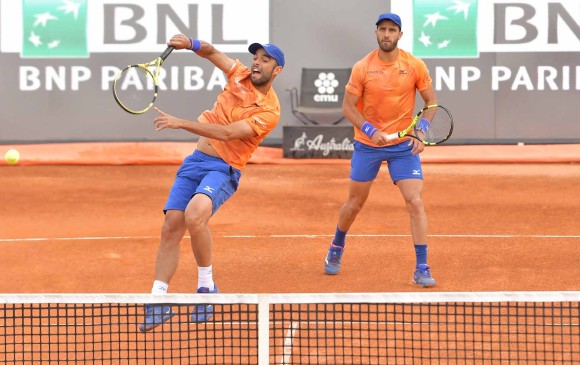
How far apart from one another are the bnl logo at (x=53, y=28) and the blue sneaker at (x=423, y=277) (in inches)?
454

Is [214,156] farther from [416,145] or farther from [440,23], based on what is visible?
[440,23]

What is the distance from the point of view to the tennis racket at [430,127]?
8.41 meters

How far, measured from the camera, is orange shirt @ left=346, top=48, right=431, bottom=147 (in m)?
8.59

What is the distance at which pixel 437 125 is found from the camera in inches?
Answer: 344

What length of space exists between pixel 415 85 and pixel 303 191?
603 cm

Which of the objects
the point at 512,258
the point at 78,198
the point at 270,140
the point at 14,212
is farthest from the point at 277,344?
the point at 270,140

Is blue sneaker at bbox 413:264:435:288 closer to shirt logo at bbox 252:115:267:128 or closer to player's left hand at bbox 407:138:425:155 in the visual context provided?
player's left hand at bbox 407:138:425:155

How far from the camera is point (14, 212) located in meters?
12.9

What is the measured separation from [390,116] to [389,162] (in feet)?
1.26

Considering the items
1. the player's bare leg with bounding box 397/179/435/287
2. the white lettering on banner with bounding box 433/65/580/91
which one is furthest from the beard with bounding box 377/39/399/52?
the white lettering on banner with bounding box 433/65/580/91

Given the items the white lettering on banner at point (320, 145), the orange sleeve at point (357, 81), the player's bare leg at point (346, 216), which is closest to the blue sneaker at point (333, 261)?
the player's bare leg at point (346, 216)

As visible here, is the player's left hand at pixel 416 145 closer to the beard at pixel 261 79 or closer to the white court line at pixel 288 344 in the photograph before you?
the beard at pixel 261 79

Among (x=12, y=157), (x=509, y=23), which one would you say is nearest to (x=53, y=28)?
(x=12, y=157)

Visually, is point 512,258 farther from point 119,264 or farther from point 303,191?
point 303,191
